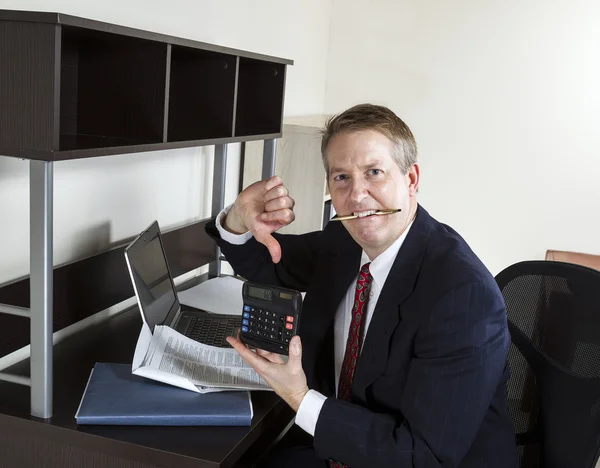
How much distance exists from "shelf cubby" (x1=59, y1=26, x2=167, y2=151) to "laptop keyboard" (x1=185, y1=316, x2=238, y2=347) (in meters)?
0.51

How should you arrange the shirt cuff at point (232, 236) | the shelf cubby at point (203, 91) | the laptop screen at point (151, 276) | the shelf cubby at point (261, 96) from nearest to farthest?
1. the laptop screen at point (151, 276)
2. the shirt cuff at point (232, 236)
3. the shelf cubby at point (203, 91)
4. the shelf cubby at point (261, 96)

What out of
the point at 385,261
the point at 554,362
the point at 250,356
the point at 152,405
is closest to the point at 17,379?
the point at 152,405

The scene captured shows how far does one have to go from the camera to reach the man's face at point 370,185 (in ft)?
4.64

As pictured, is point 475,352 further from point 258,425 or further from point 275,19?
point 275,19

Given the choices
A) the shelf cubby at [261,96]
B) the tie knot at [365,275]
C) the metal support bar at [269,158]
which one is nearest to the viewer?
the tie knot at [365,275]

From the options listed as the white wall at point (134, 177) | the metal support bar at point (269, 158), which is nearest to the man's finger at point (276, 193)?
the white wall at point (134, 177)

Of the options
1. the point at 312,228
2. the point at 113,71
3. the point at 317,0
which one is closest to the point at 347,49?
the point at 317,0

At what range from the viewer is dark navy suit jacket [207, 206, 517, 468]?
124cm

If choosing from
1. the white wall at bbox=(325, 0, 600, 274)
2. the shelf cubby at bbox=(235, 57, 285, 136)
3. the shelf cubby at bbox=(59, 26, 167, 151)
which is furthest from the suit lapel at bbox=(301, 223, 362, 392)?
the white wall at bbox=(325, 0, 600, 274)

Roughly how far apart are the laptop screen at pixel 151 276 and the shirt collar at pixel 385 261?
53 centimetres

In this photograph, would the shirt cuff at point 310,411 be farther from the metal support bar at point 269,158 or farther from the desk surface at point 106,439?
the metal support bar at point 269,158

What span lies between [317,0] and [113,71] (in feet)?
7.35

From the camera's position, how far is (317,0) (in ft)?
11.8

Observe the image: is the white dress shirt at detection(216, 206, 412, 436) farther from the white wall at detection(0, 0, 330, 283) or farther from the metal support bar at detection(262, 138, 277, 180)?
the metal support bar at detection(262, 138, 277, 180)
